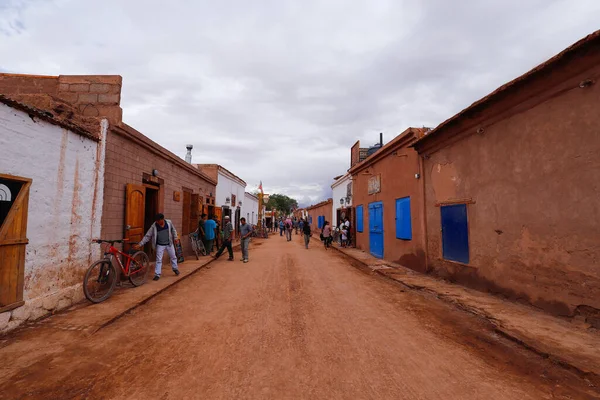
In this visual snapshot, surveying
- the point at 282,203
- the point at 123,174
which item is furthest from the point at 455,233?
the point at 282,203

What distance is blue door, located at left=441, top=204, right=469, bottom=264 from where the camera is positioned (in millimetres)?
7277

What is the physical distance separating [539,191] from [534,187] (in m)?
0.12

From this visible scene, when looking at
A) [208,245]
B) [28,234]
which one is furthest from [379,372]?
[208,245]

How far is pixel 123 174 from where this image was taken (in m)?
7.30

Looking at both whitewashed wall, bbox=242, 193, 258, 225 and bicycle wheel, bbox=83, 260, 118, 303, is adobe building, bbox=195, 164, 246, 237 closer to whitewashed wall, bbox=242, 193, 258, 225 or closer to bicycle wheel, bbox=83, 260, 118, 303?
whitewashed wall, bbox=242, 193, 258, 225

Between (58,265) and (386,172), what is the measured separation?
10592mm

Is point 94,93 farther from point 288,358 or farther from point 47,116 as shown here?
point 288,358

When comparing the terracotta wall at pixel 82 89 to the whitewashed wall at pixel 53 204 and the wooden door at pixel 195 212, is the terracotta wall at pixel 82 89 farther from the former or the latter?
the wooden door at pixel 195 212

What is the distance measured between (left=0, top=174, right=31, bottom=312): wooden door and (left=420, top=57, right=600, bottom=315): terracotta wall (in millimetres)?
8180

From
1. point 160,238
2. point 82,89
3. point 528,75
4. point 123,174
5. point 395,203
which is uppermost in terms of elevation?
point 82,89

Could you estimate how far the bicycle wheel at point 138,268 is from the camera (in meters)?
6.67

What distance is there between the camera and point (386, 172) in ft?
39.8

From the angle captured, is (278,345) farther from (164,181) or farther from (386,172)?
(386,172)

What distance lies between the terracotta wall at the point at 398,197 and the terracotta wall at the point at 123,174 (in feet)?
26.6
